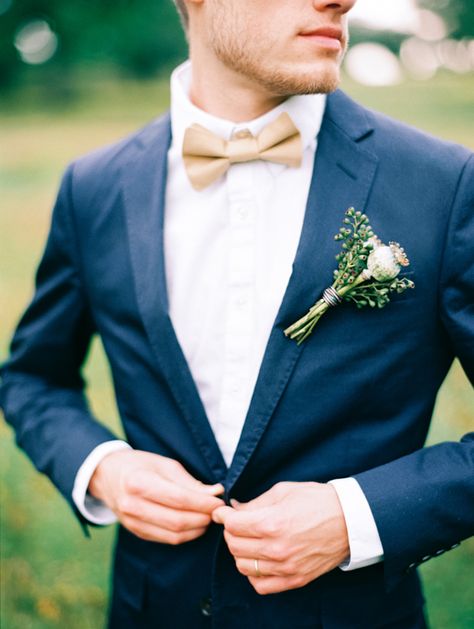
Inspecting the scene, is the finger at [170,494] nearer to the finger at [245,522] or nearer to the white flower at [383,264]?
the finger at [245,522]

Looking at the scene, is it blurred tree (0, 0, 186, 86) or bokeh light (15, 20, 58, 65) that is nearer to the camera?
blurred tree (0, 0, 186, 86)

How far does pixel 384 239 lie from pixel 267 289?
1.03ft

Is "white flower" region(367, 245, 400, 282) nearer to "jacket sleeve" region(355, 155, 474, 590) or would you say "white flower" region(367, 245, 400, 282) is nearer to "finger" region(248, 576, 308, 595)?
"jacket sleeve" region(355, 155, 474, 590)

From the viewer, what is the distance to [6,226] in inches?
322

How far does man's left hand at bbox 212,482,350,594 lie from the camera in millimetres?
1584

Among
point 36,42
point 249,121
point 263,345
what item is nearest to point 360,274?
point 263,345

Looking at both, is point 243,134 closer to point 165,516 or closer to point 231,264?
point 231,264

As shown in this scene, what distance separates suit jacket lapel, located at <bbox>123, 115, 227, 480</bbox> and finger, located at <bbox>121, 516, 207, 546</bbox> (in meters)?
0.16

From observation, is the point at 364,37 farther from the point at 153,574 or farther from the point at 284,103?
the point at 153,574

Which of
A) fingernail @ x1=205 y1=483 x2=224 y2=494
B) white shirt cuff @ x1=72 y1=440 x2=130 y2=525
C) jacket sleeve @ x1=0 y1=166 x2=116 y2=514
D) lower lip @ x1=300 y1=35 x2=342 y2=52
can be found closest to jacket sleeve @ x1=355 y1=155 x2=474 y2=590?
fingernail @ x1=205 y1=483 x2=224 y2=494

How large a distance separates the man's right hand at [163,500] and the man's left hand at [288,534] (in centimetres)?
8

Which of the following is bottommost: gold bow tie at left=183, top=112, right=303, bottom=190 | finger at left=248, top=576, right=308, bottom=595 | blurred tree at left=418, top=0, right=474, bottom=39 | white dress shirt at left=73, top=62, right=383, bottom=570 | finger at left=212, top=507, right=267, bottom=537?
blurred tree at left=418, top=0, right=474, bottom=39

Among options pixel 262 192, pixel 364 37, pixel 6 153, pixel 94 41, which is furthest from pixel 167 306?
pixel 94 41

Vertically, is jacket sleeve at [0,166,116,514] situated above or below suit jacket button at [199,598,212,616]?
above
